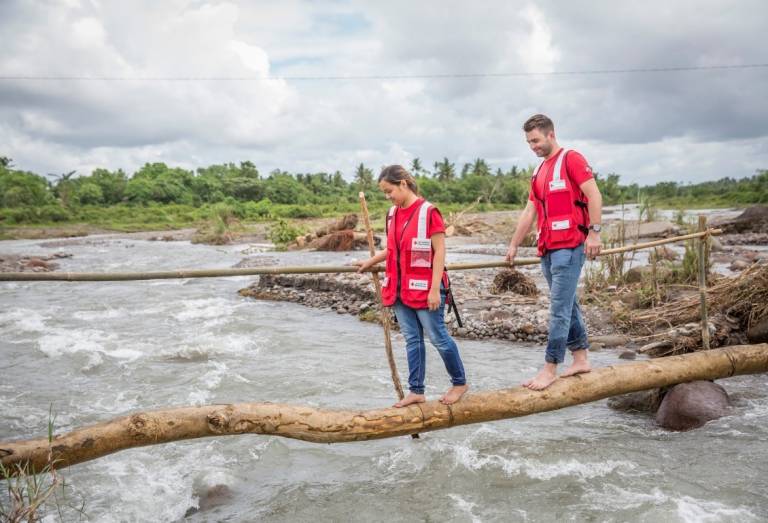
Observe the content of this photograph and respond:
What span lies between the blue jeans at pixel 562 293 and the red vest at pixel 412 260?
84 centimetres

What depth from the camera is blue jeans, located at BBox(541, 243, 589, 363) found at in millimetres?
4227

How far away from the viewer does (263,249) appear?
91.2 feet

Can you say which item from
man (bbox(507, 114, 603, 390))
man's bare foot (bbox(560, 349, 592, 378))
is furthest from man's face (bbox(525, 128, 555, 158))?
man's bare foot (bbox(560, 349, 592, 378))

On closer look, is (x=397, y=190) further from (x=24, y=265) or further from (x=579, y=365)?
(x=24, y=265)

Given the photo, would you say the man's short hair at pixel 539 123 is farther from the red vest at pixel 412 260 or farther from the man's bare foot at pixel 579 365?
the man's bare foot at pixel 579 365

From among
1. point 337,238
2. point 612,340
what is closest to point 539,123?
point 612,340

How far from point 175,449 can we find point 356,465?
188 centimetres

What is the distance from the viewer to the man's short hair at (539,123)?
13.7 ft

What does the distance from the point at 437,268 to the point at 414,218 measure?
1.27 feet

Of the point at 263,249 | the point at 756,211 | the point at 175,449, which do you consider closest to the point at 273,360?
the point at 175,449

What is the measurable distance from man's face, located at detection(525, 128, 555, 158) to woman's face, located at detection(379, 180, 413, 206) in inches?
40.1

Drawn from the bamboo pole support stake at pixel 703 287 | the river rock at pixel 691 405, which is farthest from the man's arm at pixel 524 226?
the bamboo pole support stake at pixel 703 287

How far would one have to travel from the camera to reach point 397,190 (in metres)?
3.96

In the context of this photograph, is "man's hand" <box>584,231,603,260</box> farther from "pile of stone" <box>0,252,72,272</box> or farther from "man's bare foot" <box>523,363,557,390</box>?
"pile of stone" <box>0,252,72,272</box>
